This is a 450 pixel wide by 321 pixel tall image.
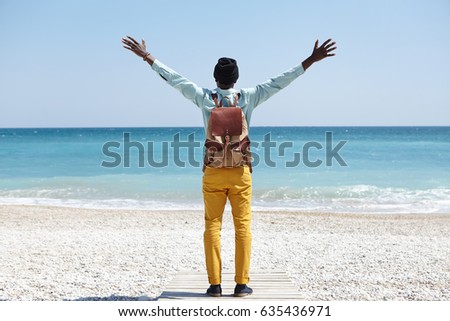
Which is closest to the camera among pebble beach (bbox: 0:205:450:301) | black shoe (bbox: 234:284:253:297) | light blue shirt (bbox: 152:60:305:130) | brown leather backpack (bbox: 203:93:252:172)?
brown leather backpack (bbox: 203:93:252:172)

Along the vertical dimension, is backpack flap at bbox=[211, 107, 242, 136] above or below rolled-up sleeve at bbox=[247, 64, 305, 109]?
below

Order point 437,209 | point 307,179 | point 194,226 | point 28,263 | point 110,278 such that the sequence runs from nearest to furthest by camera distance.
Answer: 1. point 110,278
2. point 28,263
3. point 194,226
4. point 437,209
5. point 307,179

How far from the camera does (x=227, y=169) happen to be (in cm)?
392

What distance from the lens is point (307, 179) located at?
20.5m

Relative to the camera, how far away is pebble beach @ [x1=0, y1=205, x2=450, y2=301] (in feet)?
19.0

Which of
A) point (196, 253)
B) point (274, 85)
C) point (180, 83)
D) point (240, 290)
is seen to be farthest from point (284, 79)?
point (196, 253)

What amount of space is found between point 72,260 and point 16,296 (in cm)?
170

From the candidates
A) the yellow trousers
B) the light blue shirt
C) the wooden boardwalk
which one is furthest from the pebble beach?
the light blue shirt

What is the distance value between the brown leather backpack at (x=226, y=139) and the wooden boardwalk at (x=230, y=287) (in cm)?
120

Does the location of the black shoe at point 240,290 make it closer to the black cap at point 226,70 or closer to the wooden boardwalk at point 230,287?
the wooden boardwalk at point 230,287

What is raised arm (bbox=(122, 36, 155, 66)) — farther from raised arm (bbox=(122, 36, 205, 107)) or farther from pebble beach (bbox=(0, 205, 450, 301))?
pebble beach (bbox=(0, 205, 450, 301))

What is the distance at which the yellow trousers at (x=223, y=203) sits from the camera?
392 cm

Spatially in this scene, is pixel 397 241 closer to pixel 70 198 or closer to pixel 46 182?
pixel 70 198
